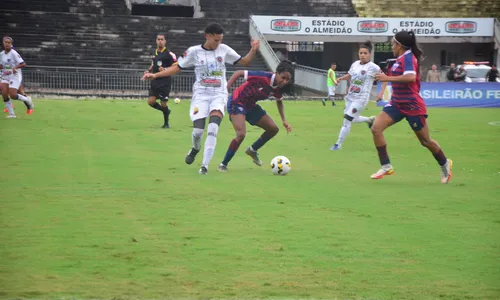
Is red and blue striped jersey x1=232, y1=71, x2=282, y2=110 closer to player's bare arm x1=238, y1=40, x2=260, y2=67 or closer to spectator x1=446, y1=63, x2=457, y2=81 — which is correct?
player's bare arm x1=238, y1=40, x2=260, y2=67

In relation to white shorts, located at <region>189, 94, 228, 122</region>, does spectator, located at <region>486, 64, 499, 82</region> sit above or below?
below

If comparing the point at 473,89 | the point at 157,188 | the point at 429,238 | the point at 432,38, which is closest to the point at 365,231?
the point at 429,238

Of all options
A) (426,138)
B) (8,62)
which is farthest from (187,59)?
(8,62)

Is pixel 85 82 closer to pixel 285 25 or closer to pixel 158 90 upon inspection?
pixel 285 25

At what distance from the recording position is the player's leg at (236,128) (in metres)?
13.7

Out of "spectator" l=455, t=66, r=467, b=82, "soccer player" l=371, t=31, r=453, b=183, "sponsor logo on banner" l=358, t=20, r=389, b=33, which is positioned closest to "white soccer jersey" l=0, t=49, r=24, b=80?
"soccer player" l=371, t=31, r=453, b=183

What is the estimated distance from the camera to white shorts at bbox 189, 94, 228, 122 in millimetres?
13531

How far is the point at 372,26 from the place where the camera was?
49625mm

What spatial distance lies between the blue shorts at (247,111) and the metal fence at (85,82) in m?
25.8

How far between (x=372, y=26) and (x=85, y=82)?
17.7 m

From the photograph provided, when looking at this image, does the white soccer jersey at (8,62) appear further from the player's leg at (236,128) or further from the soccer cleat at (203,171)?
the soccer cleat at (203,171)

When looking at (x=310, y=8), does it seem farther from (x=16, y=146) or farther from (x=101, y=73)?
(x=16, y=146)

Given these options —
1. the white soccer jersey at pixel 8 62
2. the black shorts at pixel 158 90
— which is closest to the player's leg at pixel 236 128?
the black shorts at pixel 158 90

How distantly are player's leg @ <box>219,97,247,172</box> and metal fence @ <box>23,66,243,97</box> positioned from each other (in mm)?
25969
